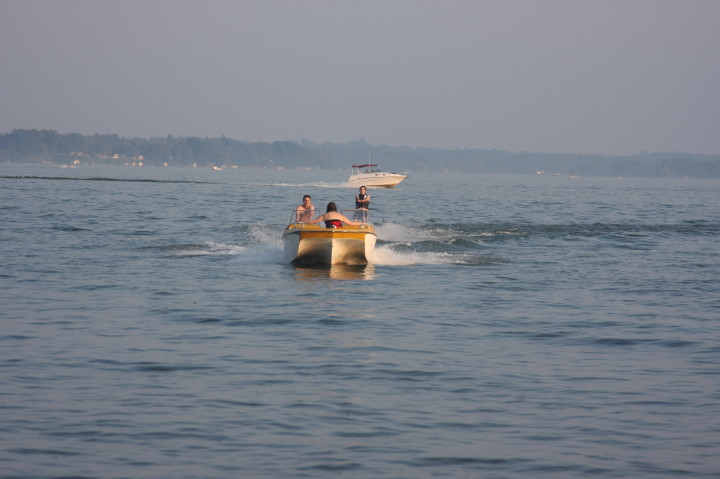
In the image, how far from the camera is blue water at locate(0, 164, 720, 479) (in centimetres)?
959

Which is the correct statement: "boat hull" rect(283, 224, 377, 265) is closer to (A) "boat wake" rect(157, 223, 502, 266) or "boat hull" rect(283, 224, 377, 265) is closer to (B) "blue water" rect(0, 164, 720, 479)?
(B) "blue water" rect(0, 164, 720, 479)

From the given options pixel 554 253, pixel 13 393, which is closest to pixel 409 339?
pixel 13 393

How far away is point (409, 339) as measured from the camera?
1596 centimetres

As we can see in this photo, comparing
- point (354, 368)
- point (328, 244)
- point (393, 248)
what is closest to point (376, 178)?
point (393, 248)

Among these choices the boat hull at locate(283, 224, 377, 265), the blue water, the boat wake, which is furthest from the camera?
the boat wake

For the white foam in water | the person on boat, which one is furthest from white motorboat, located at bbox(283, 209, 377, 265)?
the white foam in water

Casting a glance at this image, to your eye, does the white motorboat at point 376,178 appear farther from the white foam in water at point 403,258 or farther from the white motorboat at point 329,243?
the white motorboat at point 329,243

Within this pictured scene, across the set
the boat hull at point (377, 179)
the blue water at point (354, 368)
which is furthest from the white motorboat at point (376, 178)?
the blue water at point (354, 368)

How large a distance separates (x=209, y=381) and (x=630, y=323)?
9.54 m

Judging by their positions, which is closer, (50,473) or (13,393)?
(50,473)

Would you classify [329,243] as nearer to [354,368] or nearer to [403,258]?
[403,258]

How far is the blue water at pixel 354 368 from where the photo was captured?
9.59m

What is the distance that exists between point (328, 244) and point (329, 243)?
51mm

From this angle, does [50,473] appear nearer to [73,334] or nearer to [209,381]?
[209,381]
